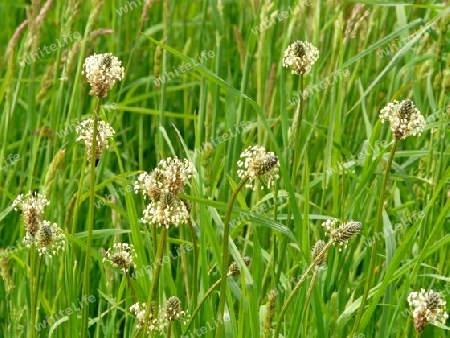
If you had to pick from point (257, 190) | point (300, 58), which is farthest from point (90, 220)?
point (257, 190)

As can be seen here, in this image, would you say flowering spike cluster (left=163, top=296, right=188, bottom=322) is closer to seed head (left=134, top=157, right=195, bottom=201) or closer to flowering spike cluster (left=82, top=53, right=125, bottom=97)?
seed head (left=134, top=157, right=195, bottom=201)

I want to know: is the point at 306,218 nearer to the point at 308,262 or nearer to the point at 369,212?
the point at 308,262

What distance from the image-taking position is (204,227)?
204 cm

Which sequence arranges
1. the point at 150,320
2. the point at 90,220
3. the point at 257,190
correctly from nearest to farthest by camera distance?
the point at 90,220
the point at 150,320
the point at 257,190

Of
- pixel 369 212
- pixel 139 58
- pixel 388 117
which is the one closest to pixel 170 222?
pixel 388 117

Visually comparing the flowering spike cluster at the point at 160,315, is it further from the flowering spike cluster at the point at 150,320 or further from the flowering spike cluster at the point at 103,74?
the flowering spike cluster at the point at 103,74

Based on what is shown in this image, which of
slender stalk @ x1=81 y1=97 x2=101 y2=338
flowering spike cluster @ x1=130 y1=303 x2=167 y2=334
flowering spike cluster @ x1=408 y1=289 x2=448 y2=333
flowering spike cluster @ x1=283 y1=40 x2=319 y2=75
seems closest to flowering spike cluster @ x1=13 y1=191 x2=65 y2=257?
slender stalk @ x1=81 y1=97 x2=101 y2=338

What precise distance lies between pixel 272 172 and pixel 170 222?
0.61 ft

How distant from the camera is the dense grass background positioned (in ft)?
6.57

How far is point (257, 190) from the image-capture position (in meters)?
2.54

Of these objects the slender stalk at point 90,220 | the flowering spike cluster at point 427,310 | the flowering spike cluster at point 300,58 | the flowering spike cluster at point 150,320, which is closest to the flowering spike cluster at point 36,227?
the slender stalk at point 90,220

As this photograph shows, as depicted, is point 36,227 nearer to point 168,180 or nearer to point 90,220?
point 90,220

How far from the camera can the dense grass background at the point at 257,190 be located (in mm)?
2004

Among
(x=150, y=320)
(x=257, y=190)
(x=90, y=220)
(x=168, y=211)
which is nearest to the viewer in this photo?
(x=168, y=211)
